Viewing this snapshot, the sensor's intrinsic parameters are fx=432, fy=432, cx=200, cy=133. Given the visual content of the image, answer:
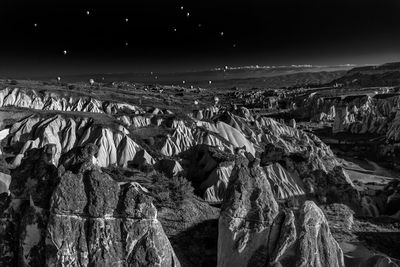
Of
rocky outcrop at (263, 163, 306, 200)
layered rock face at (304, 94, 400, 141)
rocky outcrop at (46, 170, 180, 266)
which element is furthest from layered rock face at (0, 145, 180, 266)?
layered rock face at (304, 94, 400, 141)

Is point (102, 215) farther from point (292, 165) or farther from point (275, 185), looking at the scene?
point (292, 165)

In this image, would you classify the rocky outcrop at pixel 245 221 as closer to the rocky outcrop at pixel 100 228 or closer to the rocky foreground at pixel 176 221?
the rocky foreground at pixel 176 221

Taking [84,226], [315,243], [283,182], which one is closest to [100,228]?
[84,226]

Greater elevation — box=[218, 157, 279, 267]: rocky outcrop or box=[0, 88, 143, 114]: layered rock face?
box=[218, 157, 279, 267]: rocky outcrop

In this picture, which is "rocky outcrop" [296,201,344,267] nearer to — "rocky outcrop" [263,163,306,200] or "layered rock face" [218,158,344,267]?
"layered rock face" [218,158,344,267]

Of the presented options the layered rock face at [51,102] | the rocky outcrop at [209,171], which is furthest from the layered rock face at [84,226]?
the layered rock face at [51,102]
